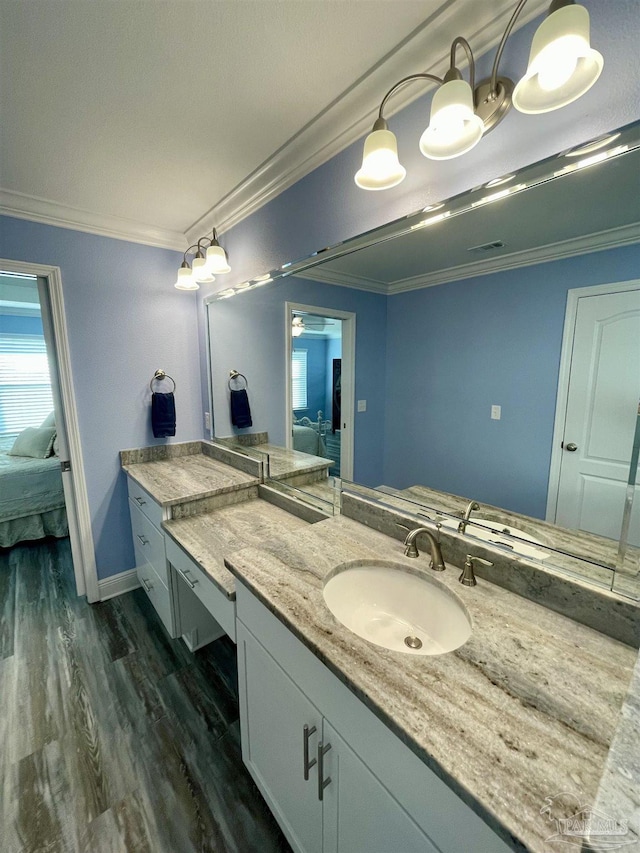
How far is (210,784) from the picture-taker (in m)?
1.24

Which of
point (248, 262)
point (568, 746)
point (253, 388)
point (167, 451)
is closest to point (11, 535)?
point (167, 451)

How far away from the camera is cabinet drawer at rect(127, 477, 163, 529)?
173 centimetres

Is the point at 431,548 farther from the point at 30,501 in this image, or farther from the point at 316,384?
the point at 30,501

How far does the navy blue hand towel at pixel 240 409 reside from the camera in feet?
6.95

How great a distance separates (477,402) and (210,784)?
1.64 metres

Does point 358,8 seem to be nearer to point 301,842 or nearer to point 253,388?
point 253,388

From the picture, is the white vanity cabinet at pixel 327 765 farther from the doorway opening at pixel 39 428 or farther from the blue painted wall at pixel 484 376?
the doorway opening at pixel 39 428

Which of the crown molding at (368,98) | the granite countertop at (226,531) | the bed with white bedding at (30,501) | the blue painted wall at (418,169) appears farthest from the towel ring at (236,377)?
the bed with white bedding at (30,501)

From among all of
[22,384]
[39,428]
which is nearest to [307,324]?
[39,428]

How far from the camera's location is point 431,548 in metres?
1.05

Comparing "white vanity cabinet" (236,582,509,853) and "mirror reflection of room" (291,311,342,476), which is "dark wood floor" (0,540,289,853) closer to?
"white vanity cabinet" (236,582,509,853)

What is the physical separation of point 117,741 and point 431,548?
150 cm

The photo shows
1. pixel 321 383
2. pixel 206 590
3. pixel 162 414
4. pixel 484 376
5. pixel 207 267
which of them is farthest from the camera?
pixel 162 414

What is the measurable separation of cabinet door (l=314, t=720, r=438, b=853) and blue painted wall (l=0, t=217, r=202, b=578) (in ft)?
6.65
